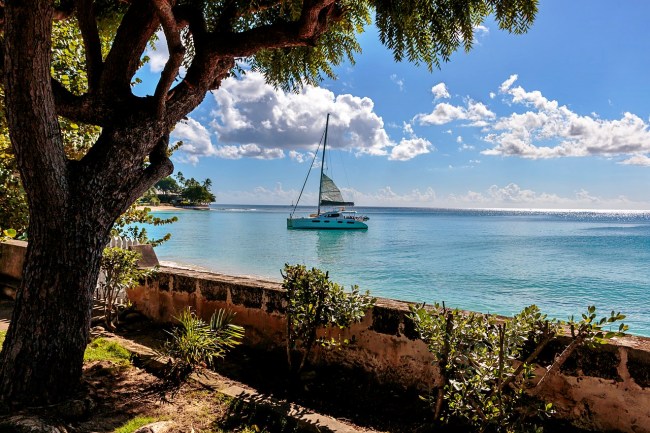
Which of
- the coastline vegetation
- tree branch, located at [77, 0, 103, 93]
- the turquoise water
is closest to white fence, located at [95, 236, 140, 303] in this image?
tree branch, located at [77, 0, 103, 93]

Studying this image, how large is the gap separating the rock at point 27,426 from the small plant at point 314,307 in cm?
187

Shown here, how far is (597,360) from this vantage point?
9.39 feet

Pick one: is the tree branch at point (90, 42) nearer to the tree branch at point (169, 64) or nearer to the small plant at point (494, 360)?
the tree branch at point (169, 64)

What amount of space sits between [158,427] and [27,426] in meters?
0.75

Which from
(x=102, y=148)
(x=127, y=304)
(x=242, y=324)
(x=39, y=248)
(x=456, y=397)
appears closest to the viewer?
(x=456, y=397)

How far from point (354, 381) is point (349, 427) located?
0.81m

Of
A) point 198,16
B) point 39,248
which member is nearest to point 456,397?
point 39,248

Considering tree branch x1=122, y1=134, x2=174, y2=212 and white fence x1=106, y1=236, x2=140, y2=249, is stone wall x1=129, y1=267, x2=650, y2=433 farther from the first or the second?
white fence x1=106, y1=236, x2=140, y2=249

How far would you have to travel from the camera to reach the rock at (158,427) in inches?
108

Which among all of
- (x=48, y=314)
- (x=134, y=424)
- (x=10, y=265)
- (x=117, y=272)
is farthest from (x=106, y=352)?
(x=10, y=265)

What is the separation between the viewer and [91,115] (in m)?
3.74

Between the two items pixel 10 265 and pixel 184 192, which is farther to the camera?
pixel 184 192

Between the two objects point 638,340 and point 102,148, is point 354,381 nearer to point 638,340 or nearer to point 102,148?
point 638,340

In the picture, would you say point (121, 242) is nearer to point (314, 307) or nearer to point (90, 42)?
point (90, 42)
